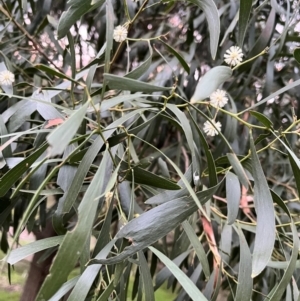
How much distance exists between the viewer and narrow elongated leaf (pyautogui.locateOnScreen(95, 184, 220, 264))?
30 cm

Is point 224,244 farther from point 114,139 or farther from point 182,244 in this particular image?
point 114,139

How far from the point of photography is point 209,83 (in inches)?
10.3

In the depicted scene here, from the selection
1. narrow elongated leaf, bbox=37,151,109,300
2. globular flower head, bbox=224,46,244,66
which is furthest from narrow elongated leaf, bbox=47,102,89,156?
globular flower head, bbox=224,46,244,66

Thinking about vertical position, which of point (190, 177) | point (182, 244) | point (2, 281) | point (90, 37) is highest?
point (190, 177)

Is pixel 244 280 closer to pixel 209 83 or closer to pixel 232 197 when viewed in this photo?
pixel 232 197

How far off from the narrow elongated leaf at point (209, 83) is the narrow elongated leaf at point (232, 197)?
0.44 feet

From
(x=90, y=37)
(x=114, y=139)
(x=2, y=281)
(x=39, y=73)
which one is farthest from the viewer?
(x=2, y=281)

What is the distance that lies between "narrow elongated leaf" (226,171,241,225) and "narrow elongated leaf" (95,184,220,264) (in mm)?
73

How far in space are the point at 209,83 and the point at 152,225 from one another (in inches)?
4.7

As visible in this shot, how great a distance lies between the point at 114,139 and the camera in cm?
35

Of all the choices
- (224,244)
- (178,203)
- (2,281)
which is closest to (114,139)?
(178,203)

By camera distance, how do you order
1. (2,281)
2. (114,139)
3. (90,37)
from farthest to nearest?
(2,281)
(90,37)
(114,139)

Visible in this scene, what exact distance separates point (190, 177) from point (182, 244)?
0.23m

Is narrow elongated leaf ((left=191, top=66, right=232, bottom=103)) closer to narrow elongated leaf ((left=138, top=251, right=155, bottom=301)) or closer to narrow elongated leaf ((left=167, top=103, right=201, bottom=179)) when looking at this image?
narrow elongated leaf ((left=167, top=103, right=201, bottom=179))
